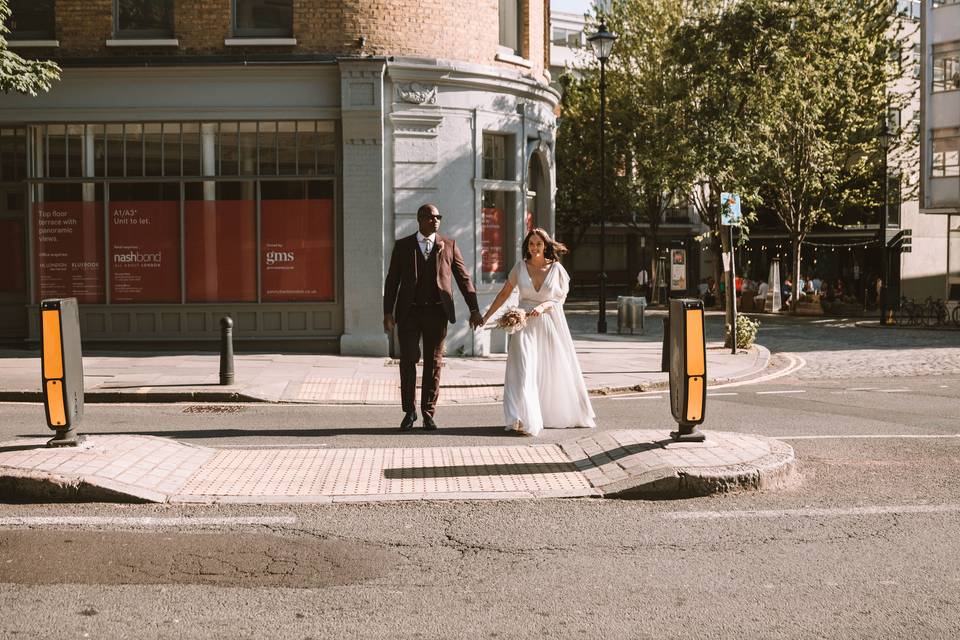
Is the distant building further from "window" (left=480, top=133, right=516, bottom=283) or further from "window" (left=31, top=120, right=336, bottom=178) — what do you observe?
"window" (left=31, top=120, right=336, bottom=178)

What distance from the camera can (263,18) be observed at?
17.4 m

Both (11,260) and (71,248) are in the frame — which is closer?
(71,248)

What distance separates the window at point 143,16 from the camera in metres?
17.4

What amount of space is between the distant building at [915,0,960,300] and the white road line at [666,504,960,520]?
3410 centimetres

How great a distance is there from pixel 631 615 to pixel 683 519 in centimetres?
173

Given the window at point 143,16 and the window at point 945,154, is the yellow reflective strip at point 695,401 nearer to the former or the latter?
the window at point 143,16

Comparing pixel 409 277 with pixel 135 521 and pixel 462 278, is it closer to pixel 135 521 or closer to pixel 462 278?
pixel 462 278

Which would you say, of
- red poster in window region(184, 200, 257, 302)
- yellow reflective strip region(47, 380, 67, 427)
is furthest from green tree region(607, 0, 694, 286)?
yellow reflective strip region(47, 380, 67, 427)

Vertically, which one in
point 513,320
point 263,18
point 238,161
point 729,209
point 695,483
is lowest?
point 695,483

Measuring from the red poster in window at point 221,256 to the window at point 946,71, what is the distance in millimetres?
29061

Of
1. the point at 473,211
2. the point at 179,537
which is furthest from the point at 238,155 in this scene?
the point at 179,537

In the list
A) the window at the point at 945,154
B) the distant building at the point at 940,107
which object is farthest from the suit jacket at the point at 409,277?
the distant building at the point at 940,107

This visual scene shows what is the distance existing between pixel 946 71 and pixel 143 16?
30.1 metres

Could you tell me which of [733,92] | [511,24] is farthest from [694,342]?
[733,92]
